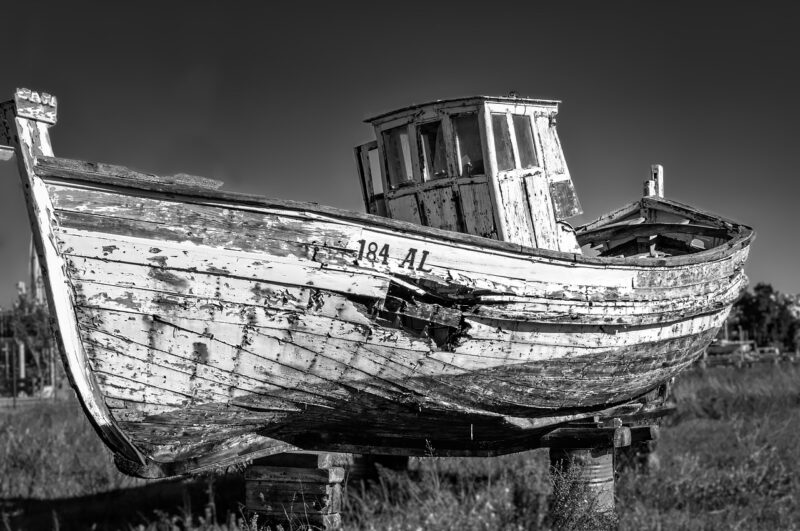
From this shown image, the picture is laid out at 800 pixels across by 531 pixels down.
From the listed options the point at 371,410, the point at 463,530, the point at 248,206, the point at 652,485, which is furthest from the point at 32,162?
the point at 652,485

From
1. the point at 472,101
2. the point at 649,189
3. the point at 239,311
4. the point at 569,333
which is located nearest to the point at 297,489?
the point at 239,311

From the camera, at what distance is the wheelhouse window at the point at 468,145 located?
7379 millimetres

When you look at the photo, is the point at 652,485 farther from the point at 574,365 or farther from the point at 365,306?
the point at 365,306

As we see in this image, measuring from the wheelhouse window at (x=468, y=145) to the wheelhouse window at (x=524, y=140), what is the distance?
0.46 metres

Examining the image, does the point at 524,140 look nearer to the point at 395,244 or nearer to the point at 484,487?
the point at 395,244

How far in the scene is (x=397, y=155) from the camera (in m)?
7.91

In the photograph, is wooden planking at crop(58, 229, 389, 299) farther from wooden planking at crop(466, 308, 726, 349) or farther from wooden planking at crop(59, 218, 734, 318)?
wooden planking at crop(466, 308, 726, 349)

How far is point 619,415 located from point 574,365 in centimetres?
130

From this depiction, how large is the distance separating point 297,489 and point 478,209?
9.57 ft

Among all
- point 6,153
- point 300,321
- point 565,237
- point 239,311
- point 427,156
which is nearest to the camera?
point 6,153

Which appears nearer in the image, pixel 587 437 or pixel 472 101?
pixel 472 101

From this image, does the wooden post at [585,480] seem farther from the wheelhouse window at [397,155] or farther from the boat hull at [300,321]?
the wheelhouse window at [397,155]

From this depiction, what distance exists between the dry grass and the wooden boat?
46.7 inches

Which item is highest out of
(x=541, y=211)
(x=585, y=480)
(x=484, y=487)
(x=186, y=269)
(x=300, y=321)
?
(x=541, y=211)
